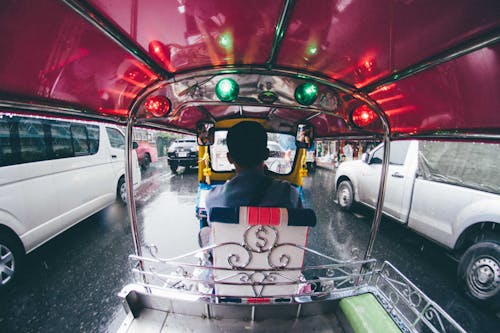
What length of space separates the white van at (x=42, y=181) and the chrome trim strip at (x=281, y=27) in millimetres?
1854

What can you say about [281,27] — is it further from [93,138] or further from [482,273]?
[93,138]

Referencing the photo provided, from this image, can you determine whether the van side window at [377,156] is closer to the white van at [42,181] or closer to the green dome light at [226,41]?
the green dome light at [226,41]

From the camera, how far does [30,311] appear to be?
7.30 feet

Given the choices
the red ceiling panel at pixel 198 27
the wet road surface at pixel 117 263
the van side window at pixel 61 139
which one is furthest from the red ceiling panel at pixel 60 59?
the van side window at pixel 61 139

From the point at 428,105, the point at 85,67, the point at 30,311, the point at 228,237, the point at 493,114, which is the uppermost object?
the point at 85,67

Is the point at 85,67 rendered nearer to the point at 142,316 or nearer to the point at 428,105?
the point at 142,316

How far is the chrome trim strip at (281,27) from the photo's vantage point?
0.89 metres

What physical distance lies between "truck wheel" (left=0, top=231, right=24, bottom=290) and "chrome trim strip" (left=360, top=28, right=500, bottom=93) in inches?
188

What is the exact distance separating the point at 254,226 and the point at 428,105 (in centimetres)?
172

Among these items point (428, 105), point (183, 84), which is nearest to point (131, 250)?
point (183, 84)

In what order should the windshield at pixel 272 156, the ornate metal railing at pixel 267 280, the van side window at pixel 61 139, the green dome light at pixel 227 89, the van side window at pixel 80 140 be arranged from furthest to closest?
the windshield at pixel 272 156, the van side window at pixel 80 140, the van side window at pixel 61 139, the green dome light at pixel 227 89, the ornate metal railing at pixel 267 280

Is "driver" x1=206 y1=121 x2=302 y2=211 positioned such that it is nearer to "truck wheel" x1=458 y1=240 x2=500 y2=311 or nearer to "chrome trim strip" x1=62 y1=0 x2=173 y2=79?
"chrome trim strip" x1=62 y1=0 x2=173 y2=79

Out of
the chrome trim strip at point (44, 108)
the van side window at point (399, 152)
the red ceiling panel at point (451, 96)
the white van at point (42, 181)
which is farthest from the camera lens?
the van side window at point (399, 152)

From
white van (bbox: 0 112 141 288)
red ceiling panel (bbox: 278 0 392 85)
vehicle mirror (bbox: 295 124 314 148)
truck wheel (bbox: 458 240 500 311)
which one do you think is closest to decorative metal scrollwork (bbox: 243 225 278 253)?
red ceiling panel (bbox: 278 0 392 85)
